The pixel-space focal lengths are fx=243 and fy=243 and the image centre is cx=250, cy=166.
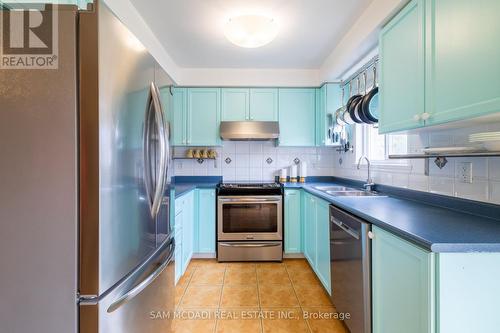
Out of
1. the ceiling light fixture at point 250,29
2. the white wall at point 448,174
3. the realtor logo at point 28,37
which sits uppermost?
the ceiling light fixture at point 250,29

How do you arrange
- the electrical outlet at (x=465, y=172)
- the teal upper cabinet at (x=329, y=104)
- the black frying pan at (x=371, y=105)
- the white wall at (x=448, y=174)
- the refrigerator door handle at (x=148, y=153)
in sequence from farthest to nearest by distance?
the teal upper cabinet at (x=329, y=104), the black frying pan at (x=371, y=105), the electrical outlet at (x=465, y=172), the white wall at (x=448, y=174), the refrigerator door handle at (x=148, y=153)

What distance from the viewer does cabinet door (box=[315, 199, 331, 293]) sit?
207 cm

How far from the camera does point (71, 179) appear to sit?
0.82m

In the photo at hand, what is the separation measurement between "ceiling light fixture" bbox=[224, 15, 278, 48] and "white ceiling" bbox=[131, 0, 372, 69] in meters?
0.20

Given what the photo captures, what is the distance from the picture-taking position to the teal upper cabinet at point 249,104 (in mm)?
3213

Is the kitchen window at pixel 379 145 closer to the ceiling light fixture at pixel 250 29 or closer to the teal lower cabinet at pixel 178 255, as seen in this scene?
the ceiling light fixture at pixel 250 29

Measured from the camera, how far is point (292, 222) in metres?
2.97

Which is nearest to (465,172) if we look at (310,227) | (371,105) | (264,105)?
(371,105)

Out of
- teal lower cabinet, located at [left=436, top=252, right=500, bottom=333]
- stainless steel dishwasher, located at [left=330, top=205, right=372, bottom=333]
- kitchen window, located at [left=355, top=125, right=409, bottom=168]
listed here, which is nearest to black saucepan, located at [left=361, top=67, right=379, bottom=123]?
kitchen window, located at [left=355, top=125, right=409, bottom=168]

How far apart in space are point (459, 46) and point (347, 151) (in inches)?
79.2

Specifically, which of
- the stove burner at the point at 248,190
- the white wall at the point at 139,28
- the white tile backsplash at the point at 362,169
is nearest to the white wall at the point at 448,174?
the white tile backsplash at the point at 362,169

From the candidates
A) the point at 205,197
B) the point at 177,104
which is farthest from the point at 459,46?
the point at 177,104

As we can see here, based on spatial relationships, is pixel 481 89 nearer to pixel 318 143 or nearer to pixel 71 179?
pixel 71 179

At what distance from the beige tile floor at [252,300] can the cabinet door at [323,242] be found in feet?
0.59
